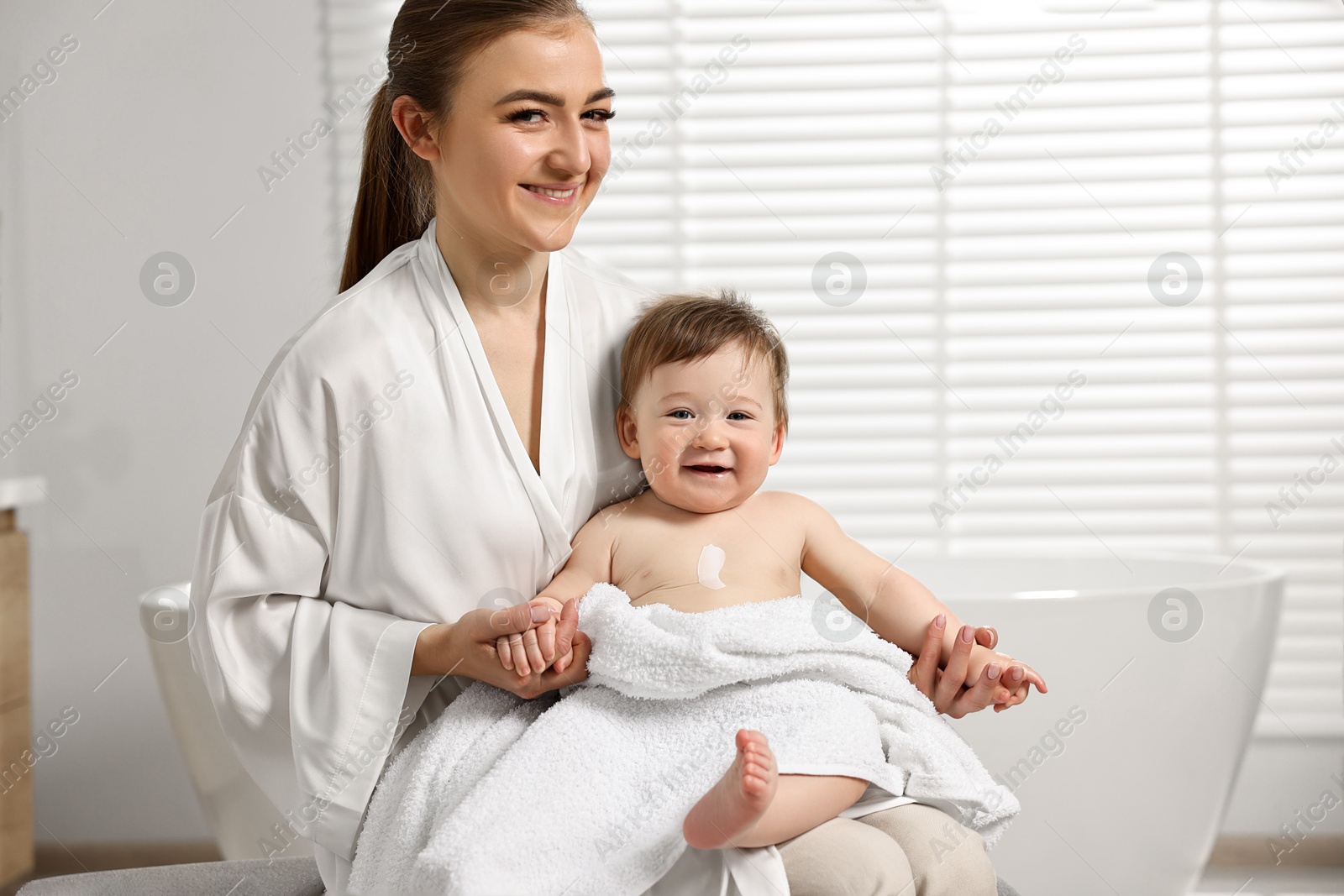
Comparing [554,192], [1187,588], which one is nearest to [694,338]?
[554,192]

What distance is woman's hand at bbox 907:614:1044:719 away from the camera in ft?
3.54

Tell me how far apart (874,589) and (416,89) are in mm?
734

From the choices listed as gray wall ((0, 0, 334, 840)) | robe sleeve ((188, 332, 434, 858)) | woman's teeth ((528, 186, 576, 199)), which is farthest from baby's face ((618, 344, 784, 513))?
gray wall ((0, 0, 334, 840))

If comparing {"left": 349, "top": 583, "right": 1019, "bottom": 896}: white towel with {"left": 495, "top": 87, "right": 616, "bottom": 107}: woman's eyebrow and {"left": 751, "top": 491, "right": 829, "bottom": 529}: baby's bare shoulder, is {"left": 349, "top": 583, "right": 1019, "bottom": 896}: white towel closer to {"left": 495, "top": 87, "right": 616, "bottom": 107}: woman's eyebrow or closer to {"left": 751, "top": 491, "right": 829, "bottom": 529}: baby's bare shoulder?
{"left": 751, "top": 491, "right": 829, "bottom": 529}: baby's bare shoulder

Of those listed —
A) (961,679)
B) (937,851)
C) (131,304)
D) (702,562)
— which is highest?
(131,304)

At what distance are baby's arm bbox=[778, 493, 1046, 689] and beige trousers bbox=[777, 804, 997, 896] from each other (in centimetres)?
17

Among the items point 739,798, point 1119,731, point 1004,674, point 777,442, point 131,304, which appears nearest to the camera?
point 739,798

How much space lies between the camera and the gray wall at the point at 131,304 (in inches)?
96.3

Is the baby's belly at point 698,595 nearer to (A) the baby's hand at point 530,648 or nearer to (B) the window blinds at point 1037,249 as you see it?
(A) the baby's hand at point 530,648

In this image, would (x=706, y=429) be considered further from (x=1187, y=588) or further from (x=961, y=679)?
(x=1187, y=588)

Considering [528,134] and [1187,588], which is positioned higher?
[528,134]

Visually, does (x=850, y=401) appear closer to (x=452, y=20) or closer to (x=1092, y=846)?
(x=1092, y=846)

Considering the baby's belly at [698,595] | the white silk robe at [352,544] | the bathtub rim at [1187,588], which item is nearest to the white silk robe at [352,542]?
the white silk robe at [352,544]

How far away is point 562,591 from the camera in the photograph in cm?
114
